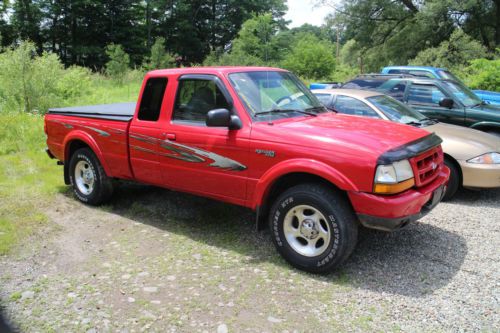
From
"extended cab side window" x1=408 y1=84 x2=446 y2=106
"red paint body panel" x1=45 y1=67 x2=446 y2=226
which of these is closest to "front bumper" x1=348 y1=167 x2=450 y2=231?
"red paint body panel" x1=45 y1=67 x2=446 y2=226

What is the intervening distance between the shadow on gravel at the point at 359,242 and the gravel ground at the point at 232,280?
0.02 meters

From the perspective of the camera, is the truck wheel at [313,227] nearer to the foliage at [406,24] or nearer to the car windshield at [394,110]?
the car windshield at [394,110]

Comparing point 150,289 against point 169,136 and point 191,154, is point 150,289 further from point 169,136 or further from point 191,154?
point 169,136

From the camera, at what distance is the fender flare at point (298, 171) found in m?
3.85

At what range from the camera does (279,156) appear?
13.8 feet

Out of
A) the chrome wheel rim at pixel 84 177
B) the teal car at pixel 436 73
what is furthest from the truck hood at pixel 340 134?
the teal car at pixel 436 73

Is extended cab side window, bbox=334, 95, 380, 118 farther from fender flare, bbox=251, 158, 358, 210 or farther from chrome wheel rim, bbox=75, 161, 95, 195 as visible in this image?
chrome wheel rim, bbox=75, 161, 95, 195

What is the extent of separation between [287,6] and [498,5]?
135 ft

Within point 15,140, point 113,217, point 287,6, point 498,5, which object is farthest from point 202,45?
point 113,217

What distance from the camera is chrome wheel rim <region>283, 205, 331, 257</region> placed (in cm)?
408

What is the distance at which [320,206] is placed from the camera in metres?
3.98


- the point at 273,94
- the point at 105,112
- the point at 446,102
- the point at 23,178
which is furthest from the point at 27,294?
the point at 446,102

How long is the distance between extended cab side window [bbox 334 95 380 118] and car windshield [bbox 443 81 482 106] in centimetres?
226

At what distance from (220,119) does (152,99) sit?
4.83 ft
